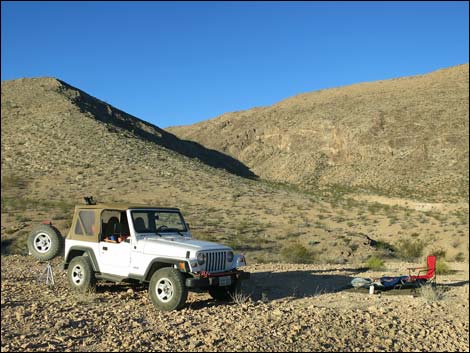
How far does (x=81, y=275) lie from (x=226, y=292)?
2880 millimetres

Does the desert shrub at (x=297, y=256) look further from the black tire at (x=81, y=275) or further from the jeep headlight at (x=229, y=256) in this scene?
the black tire at (x=81, y=275)

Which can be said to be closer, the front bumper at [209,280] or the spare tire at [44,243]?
the front bumper at [209,280]

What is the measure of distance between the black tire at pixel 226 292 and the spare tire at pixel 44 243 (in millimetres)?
3571

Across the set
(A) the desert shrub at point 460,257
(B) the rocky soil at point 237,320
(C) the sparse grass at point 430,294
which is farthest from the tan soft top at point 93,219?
(A) the desert shrub at point 460,257

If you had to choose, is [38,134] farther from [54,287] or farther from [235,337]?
[235,337]

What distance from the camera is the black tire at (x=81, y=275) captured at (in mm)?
9109

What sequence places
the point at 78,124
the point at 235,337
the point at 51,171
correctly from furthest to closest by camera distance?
the point at 78,124 → the point at 51,171 → the point at 235,337

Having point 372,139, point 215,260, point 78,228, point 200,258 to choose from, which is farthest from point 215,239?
point 372,139

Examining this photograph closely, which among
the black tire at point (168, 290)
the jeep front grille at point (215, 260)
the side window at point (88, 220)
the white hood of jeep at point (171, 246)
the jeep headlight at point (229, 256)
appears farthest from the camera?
the side window at point (88, 220)

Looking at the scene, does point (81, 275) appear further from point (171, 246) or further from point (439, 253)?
point (439, 253)

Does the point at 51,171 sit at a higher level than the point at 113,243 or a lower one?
higher

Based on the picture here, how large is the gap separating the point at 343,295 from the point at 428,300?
1.72 m

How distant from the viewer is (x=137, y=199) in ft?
109

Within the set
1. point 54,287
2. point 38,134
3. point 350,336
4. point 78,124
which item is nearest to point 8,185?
point 38,134
